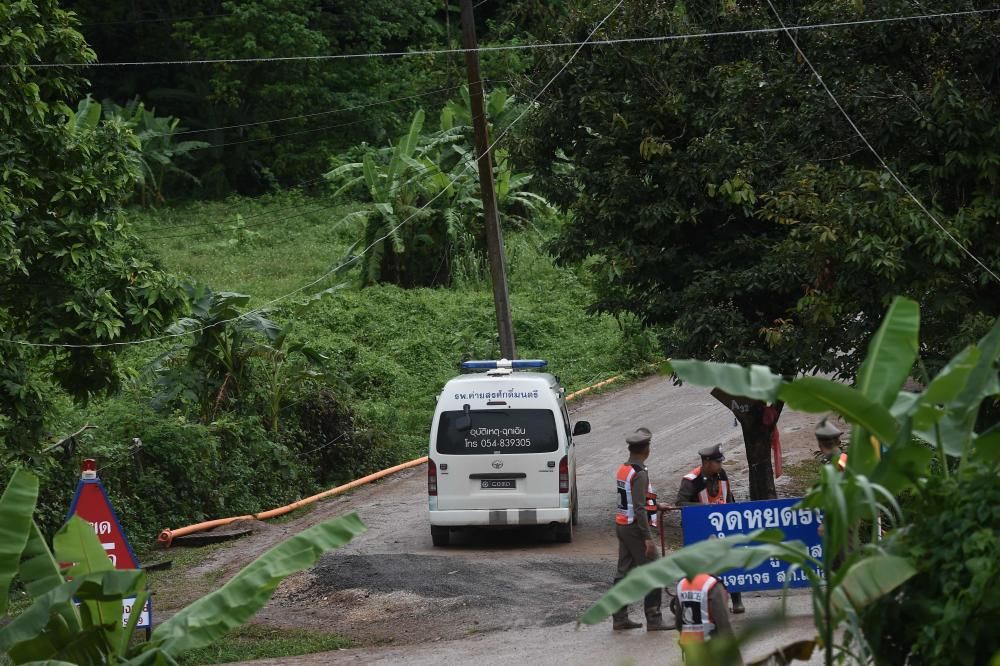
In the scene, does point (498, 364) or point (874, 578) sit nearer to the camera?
point (874, 578)

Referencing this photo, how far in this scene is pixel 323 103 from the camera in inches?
1754

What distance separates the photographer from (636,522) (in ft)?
36.4

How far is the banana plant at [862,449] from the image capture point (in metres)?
5.39

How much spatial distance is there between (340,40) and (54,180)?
34.4m

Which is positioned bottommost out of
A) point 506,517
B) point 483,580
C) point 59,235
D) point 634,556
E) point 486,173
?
point 483,580

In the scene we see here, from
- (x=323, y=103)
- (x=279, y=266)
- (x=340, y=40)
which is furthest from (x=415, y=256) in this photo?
(x=340, y=40)

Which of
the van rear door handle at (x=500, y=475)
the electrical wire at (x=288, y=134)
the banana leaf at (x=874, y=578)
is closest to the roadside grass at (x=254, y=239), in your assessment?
the electrical wire at (x=288, y=134)

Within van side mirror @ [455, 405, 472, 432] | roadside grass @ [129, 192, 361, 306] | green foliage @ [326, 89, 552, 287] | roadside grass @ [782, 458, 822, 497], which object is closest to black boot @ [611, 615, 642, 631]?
van side mirror @ [455, 405, 472, 432]

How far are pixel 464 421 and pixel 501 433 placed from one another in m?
0.47

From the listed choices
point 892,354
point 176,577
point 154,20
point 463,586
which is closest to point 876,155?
point 463,586

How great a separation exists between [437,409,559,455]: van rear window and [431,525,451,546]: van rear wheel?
1.10 meters

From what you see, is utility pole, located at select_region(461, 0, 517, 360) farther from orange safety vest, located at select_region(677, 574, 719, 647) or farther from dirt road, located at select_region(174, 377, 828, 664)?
orange safety vest, located at select_region(677, 574, 719, 647)

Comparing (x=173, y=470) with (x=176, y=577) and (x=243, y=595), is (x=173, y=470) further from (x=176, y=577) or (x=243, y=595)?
(x=243, y=595)

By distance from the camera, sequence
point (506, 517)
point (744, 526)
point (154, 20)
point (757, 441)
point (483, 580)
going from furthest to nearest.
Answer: point (154, 20) → point (757, 441) → point (506, 517) → point (483, 580) → point (744, 526)
